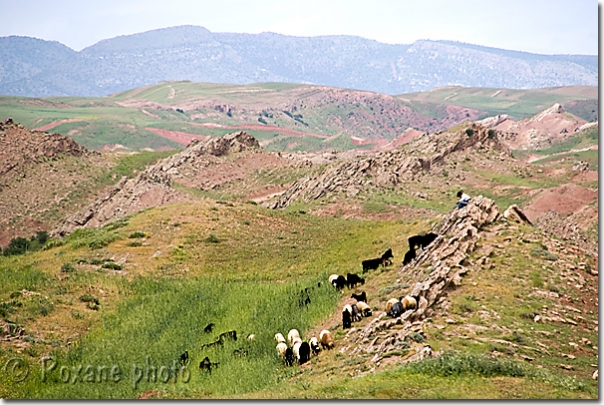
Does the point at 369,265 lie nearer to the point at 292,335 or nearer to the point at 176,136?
the point at 292,335

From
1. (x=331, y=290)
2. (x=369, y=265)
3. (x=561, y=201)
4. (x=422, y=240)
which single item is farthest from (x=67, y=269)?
(x=561, y=201)

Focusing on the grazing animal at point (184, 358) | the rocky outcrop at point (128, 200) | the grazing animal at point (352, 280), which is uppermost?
the grazing animal at point (352, 280)

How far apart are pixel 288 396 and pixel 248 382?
12.9 feet

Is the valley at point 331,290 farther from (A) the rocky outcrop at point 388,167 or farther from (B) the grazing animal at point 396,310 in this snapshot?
(B) the grazing animal at point 396,310

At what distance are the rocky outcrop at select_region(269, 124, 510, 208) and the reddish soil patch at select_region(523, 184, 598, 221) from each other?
1147 centimetres

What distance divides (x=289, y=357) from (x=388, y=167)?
42466mm

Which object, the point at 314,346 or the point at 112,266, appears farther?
the point at 112,266

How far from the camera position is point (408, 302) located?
1775 cm

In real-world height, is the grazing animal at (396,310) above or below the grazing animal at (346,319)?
above

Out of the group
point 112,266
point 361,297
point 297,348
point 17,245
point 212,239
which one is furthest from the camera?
point 17,245

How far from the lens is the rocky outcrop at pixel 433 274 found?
16.3 metres

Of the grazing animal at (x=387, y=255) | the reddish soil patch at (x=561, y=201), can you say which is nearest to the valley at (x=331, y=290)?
the reddish soil patch at (x=561, y=201)

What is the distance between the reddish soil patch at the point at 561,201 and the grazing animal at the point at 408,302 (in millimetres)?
31304

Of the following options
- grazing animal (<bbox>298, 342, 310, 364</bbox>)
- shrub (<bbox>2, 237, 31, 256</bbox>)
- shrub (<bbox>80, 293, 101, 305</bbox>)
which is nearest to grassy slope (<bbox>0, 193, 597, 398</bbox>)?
shrub (<bbox>80, 293, 101, 305</bbox>)
